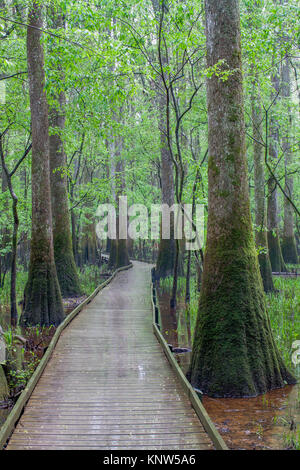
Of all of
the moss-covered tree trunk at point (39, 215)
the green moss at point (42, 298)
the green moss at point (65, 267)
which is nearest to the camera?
the green moss at point (42, 298)

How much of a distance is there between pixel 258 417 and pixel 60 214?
1041 centimetres

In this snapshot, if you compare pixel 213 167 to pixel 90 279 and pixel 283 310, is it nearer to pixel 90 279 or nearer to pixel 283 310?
pixel 283 310

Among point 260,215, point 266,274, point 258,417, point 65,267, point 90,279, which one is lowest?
point 258,417

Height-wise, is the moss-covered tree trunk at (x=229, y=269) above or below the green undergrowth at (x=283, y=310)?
above

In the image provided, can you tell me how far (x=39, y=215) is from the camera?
11.1m

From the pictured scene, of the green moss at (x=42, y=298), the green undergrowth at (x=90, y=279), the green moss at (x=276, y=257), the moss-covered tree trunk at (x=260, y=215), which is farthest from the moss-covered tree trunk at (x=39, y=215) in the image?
the green moss at (x=276, y=257)

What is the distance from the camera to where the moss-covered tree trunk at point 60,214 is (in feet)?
45.2

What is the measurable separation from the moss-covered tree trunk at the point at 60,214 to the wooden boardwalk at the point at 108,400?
4756 millimetres

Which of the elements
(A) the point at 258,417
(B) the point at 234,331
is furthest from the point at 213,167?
(A) the point at 258,417

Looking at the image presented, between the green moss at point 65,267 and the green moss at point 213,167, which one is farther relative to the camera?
the green moss at point 65,267

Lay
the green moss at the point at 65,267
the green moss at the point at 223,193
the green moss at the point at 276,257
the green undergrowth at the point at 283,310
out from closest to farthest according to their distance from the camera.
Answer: the green moss at the point at 223,193, the green undergrowth at the point at 283,310, the green moss at the point at 65,267, the green moss at the point at 276,257

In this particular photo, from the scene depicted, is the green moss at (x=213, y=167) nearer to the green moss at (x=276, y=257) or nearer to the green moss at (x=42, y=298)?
the green moss at (x=42, y=298)

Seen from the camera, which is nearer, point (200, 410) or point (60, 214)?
point (200, 410)

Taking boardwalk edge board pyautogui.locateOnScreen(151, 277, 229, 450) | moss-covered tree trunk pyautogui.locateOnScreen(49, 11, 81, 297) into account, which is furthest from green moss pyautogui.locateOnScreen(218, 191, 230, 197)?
moss-covered tree trunk pyautogui.locateOnScreen(49, 11, 81, 297)
